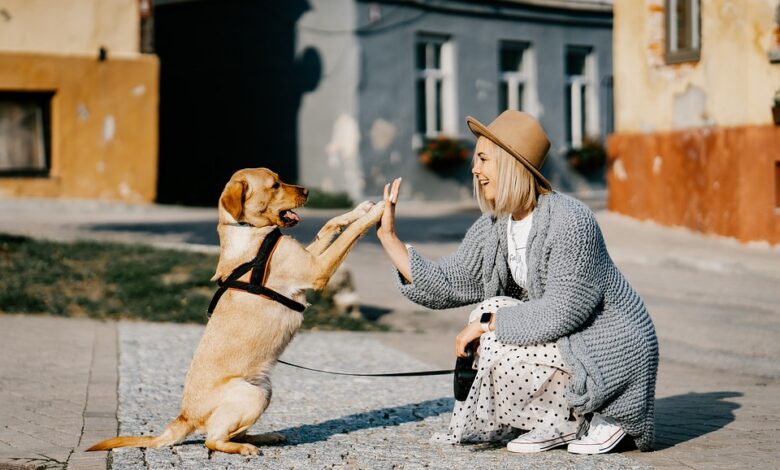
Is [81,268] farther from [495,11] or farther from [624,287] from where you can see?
[495,11]

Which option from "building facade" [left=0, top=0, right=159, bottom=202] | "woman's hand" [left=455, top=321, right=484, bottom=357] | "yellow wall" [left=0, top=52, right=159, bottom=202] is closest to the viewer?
"woman's hand" [left=455, top=321, right=484, bottom=357]

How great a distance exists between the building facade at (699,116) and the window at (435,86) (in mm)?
7050

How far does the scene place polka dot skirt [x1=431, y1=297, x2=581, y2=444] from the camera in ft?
16.0

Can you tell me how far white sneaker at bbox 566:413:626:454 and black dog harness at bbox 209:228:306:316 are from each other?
4.64ft

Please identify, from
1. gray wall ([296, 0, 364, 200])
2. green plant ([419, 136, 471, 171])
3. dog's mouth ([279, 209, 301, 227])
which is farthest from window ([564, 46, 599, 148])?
dog's mouth ([279, 209, 301, 227])

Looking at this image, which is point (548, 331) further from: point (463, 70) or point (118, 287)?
point (463, 70)

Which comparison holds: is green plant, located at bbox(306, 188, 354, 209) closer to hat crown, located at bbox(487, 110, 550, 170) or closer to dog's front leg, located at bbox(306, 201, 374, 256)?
dog's front leg, located at bbox(306, 201, 374, 256)

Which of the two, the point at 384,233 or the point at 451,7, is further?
the point at 451,7

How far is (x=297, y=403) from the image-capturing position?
6398 millimetres

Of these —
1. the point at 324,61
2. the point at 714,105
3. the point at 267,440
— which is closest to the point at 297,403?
the point at 267,440

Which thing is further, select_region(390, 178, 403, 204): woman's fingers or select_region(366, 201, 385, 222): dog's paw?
select_region(366, 201, 385, 222): dog's paw

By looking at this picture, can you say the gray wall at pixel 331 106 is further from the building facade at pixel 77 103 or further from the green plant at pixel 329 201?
the building facade at pixel 77 103

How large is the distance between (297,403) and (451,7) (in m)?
17.9

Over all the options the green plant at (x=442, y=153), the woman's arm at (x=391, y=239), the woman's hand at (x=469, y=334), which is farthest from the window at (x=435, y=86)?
the woman's hand at (x=469, y=334)
